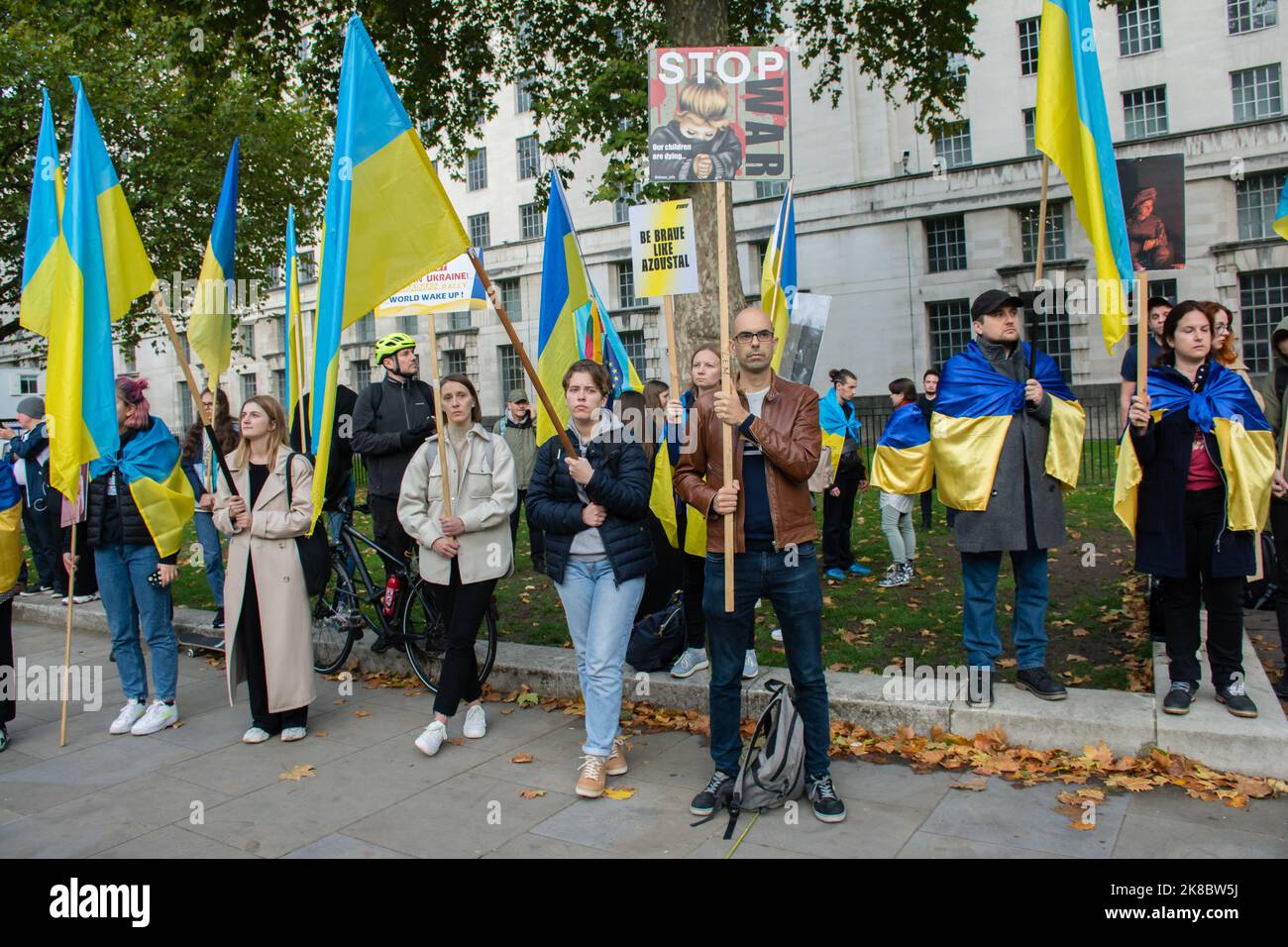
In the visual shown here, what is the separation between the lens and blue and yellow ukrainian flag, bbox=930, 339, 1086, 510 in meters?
4.98

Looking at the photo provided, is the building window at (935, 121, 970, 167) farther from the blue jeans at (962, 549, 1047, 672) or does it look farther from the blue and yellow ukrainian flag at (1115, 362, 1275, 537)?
the blue jeans at (962, 549, 1047, 672)

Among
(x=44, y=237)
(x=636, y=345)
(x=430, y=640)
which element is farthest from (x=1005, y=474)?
(x=636, y=345)

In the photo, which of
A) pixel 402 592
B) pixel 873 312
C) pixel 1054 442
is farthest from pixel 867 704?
pixel 873 312

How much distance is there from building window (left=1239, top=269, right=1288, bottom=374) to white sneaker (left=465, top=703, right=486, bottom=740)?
91.4 feet

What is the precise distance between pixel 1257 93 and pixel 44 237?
3136 cm

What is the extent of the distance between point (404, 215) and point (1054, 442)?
11.5 ft

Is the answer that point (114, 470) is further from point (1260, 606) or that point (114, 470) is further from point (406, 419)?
point (1260, 606)

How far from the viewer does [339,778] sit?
4.92m

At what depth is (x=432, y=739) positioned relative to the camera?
5195 millimetres

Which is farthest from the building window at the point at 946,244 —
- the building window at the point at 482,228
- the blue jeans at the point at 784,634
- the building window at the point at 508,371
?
the blue jeans at the point at 784,634

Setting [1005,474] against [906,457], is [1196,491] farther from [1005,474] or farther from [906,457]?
[906,457]

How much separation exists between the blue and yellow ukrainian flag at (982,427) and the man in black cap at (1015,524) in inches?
1.3

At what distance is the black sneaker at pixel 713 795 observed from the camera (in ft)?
13.8

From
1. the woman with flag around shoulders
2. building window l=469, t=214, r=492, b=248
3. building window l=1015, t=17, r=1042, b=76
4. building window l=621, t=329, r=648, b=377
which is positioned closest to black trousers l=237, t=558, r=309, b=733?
the woman with flag around shoulders
